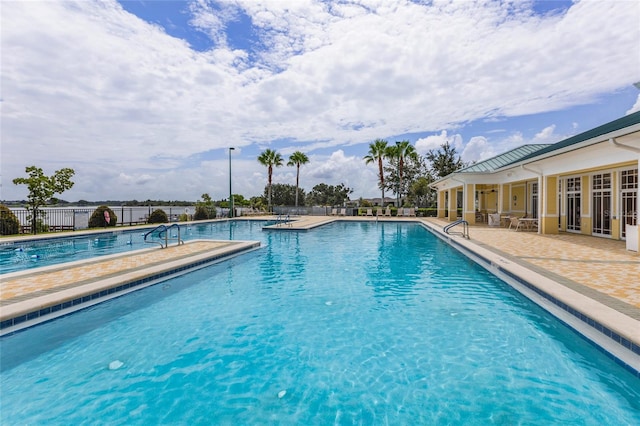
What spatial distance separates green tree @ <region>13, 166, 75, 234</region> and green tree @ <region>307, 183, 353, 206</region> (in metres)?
41.7

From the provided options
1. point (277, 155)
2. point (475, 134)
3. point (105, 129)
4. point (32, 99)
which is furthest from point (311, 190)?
point (32, 99)

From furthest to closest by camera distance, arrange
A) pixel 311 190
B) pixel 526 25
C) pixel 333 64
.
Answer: pixel 311 190, pixel 333 64, pixel 526 25

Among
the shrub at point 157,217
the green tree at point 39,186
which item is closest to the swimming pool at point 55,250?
the green tree at point 39,186

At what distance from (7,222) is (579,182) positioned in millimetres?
25814

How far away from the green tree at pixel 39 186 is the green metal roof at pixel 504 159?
74.3 ft

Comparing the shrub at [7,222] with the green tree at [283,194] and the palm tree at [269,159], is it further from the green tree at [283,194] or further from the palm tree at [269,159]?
the green tree at [283,194]

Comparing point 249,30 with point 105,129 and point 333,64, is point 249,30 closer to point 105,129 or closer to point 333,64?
point 333,64

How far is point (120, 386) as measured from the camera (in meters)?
3.38

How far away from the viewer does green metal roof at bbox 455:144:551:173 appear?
20.1 metres

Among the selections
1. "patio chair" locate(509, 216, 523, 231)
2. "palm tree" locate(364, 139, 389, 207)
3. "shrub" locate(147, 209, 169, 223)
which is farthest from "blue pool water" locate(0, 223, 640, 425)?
"palm tree" locate(364, 139, 389, 207)

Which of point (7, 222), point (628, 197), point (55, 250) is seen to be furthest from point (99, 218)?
point (628, 197)

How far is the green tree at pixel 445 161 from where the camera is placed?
42.2 m

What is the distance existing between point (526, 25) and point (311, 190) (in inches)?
1976

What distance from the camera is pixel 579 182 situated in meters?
14.6
